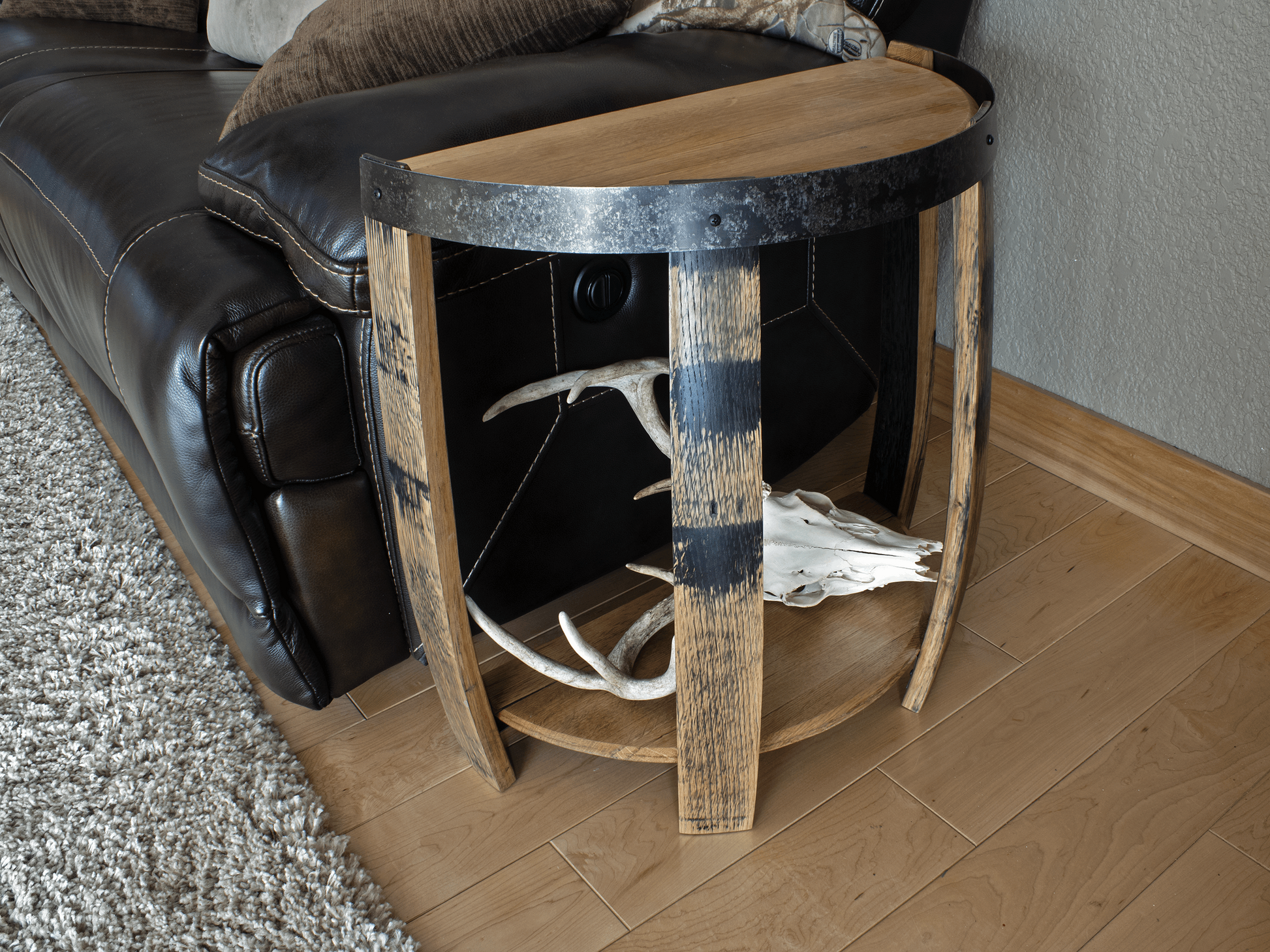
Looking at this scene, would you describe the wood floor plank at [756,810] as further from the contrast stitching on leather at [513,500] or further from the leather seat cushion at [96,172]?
the leather seat cushion at [96,172]

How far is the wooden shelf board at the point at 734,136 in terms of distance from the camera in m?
0.61

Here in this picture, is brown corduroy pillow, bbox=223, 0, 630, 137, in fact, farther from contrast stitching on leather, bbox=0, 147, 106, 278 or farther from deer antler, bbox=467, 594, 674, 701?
deer antler, bbox=467, 594, 674, 701

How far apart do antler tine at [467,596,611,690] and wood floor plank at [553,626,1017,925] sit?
0.45 feet

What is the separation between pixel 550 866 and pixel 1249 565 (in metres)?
0.90

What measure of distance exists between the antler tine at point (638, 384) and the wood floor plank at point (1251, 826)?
1.98 feet

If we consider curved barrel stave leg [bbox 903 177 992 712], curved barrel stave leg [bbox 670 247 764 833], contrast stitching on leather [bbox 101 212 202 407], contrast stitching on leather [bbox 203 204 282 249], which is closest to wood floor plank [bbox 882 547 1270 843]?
curved barrel stave leg [bbox 903 177 992 712]

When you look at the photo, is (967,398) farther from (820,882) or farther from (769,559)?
(820,882)

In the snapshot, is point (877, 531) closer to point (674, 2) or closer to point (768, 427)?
point (768, 427)

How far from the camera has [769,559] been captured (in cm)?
92

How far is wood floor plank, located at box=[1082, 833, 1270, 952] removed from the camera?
2.44 feet

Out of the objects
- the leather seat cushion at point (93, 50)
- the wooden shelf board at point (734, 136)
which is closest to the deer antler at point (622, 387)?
the wooden shelf board at point (734, 136)

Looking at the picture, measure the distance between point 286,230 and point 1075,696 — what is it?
88cm

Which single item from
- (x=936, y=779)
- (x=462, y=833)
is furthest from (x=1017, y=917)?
(x=462, y=833)

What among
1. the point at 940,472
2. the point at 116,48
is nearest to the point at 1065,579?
the point at 940,472
